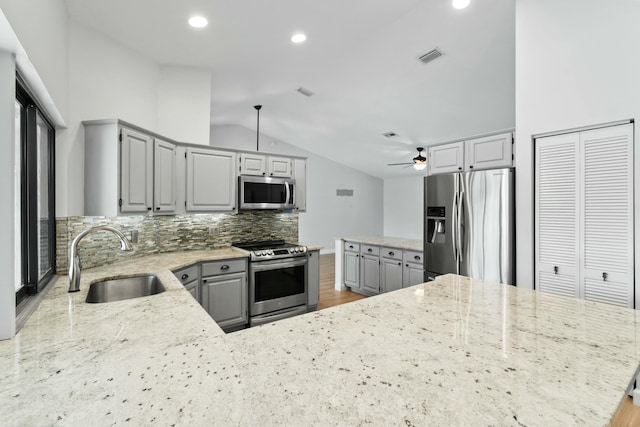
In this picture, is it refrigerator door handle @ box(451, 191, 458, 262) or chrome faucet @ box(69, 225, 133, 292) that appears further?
refrigerator door handle @ box(451, 191, 458, 262)

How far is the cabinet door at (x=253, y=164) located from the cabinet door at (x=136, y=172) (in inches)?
43.1

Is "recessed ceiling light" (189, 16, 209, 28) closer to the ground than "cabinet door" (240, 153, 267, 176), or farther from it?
farther from it

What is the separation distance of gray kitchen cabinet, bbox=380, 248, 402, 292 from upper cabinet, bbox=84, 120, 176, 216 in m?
3.03

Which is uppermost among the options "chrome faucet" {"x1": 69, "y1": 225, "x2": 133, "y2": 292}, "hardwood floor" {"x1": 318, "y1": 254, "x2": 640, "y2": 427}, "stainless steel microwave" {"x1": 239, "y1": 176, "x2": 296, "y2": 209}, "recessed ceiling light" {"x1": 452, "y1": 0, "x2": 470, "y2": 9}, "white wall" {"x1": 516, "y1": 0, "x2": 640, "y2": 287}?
"recessed ceiling light" {"x1": 452, "y1": 0, "x2": 470, "y2": 9}

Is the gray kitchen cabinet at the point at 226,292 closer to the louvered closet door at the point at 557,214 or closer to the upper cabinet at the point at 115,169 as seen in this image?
the upper cabinet at the point at 115,169

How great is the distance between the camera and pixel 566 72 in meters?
2.49

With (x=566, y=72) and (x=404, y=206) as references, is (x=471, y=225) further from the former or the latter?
(x=404, y=206)

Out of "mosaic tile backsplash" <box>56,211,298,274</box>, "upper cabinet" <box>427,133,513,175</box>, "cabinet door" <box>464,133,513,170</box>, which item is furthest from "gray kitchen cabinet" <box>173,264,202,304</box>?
"cabinet door" <box>464,133,513,170</box>

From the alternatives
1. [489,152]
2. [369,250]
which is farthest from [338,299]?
[489,152]

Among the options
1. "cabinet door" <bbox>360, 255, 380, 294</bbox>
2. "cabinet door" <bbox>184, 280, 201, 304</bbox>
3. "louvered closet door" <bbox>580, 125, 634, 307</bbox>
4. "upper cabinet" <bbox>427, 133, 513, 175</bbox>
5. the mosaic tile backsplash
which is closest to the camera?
"louvered closet door" <bbox>580, 125, 634, 307</bbox>

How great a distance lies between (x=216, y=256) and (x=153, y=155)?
1.14 meters

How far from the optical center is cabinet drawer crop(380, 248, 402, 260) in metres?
4.23

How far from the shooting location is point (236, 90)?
183 inches

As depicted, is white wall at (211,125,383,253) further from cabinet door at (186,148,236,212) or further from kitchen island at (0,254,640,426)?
kitchen island at (0,254,640,426)
